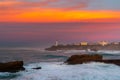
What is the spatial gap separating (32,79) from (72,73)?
3.55 meters

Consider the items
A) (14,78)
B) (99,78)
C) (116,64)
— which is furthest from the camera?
(116,64)

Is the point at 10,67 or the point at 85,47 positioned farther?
the point at 85,47

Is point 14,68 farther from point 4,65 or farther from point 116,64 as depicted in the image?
point 116,64

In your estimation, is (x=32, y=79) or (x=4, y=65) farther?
(x=4, y=65)

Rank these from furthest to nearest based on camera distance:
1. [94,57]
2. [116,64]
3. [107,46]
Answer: [107,46], [94,57], [116,64]

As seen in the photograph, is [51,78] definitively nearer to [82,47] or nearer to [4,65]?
[4,65]

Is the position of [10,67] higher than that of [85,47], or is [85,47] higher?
[85,47]

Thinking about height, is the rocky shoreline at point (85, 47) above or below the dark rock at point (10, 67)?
above

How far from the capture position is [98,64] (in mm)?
37281

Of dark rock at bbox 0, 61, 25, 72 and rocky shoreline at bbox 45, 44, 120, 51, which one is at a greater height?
rocky shoreline at bbox 45, 44, 120, 51

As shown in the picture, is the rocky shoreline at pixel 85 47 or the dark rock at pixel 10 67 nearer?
the dark rock at pixel 10 67

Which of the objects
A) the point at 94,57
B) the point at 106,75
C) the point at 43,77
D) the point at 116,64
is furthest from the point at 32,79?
the point at 94,57

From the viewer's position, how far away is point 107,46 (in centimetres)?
17212

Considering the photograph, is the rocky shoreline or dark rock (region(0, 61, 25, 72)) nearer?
dark rock (region(0, 61, 25, 72))
